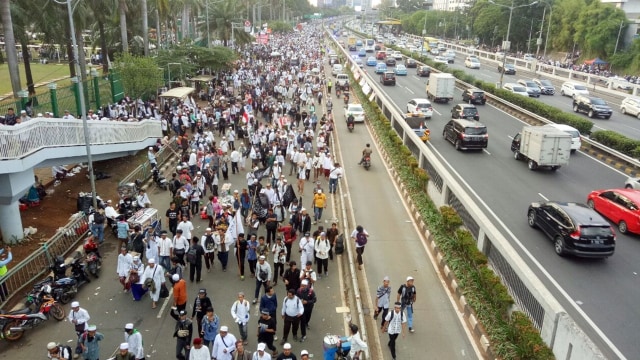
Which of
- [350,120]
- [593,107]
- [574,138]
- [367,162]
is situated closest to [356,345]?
[367,162]

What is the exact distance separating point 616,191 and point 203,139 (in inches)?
650

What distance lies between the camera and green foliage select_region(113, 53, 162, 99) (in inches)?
1178

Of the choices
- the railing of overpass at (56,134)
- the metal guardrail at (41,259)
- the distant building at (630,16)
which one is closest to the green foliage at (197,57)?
the railing of overpass at (56,134)

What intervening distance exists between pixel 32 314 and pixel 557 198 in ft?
58.6

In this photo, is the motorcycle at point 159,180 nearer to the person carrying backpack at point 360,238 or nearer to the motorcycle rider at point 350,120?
the person carrying backpack at point 360,238

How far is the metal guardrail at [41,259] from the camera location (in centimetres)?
1198

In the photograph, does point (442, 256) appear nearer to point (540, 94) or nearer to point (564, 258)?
point (564, 258)

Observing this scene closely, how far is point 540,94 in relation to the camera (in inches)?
1777

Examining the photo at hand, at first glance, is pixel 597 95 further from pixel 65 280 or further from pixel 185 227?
pixel 65 280

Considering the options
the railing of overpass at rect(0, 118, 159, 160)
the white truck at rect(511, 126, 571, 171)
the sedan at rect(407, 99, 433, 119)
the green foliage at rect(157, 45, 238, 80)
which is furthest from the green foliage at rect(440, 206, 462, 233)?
the green foliage at rect(157, 45, 238, 80)

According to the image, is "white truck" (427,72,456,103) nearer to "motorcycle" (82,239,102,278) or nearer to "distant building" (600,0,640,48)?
"motorcycle" (82,239,102,278)

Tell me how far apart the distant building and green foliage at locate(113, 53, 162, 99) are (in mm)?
59220

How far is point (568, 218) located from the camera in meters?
14.6

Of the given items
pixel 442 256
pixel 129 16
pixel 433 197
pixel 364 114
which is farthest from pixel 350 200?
pixel 129 16
